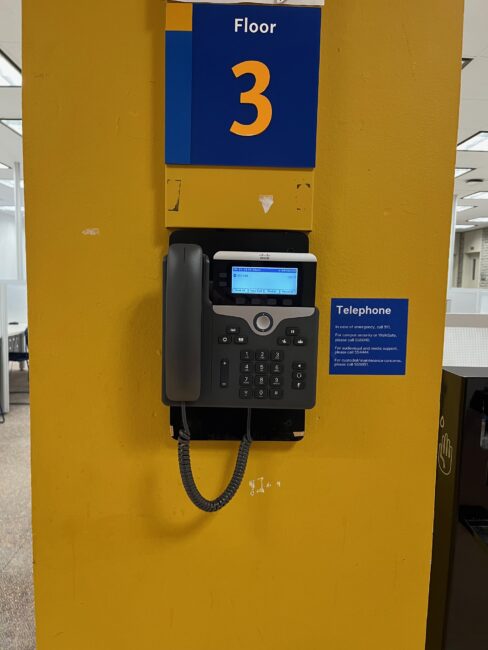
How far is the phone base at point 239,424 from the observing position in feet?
2.52

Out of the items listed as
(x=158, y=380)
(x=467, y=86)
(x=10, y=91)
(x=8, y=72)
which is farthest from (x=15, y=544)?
(x=467, y=86)

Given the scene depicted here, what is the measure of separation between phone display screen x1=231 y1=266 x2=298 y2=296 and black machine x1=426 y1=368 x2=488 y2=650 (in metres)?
0.65

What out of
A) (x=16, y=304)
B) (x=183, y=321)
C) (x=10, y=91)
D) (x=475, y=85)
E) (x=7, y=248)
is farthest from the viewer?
(x=7, y=248)

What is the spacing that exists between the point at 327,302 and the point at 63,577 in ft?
2.22

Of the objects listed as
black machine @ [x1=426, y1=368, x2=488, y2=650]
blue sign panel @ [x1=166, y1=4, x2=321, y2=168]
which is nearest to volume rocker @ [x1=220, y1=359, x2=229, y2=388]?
blue sign panel @ [x1=166, y1=4, x2=321, y2=168]

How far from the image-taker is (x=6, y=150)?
17.1ft

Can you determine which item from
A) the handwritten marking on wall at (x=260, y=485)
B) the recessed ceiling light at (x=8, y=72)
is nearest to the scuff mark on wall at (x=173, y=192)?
the handwritten marking on wall at (x=260, y=485)

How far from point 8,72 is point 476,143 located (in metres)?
4.51

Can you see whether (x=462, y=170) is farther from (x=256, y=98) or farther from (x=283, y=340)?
(x=283, y=340)

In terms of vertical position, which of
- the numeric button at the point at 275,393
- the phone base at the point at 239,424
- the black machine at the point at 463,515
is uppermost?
the numeric button at the point at 275,393

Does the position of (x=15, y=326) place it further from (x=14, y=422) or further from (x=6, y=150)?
(x=6, y=150)

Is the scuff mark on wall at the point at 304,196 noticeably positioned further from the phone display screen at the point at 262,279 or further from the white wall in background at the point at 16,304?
the white wall in background at the point at 16,304

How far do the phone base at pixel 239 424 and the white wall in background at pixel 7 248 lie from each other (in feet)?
37.9

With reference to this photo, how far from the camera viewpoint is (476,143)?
4828 mm
